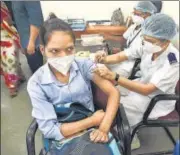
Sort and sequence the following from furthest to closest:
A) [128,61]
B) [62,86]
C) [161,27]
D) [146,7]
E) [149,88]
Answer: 1. [128,61]
2. [146,7]
3. [149,88]
4. [161,27]
5. [62,86]

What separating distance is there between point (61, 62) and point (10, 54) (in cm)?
48

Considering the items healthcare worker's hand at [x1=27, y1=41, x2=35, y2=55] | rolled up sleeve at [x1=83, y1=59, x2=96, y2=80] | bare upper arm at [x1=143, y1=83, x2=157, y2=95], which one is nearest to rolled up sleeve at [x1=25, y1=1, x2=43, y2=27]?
healthcare worker's hand at [x1=27, y1=41, x2=35, y2=55]

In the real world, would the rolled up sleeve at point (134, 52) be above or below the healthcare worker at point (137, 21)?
below

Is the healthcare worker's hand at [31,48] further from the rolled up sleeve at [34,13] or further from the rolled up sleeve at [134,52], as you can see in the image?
the rolled up sleeve at [134,52]

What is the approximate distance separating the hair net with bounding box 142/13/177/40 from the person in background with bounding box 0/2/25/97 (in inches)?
31.1

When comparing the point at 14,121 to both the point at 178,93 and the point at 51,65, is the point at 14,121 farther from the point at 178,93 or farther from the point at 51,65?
the point at 178,93

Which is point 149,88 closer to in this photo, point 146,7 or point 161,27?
point 161,27

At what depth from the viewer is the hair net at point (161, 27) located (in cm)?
148

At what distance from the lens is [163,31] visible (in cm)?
148

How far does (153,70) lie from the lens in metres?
1.67

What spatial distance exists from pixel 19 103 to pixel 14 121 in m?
0.12

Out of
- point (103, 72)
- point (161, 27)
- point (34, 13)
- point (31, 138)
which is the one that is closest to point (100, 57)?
point (103, 72)

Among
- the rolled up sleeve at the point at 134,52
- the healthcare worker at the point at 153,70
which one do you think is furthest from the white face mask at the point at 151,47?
the rolled up sleeve at the point at 134,52

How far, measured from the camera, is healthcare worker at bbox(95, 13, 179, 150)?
1497 millimetres
